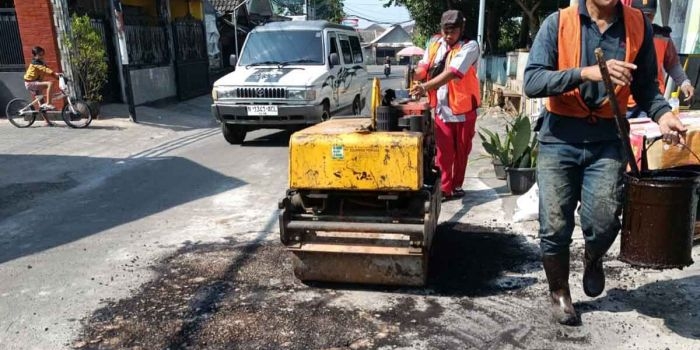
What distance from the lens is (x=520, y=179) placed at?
6.12m

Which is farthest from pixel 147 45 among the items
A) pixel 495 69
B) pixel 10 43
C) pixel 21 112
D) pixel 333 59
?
pixel 495 69

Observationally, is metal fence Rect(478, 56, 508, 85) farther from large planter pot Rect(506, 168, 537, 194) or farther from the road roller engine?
the road roller engine

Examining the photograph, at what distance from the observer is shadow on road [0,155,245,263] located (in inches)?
210

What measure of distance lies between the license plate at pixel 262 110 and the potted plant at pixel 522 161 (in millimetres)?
4292

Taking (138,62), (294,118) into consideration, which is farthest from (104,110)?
(294,118)

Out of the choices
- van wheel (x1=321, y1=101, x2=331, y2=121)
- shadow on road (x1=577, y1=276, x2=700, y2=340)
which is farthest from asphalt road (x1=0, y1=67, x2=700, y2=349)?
van wheel (x1=321, y1=101, x2=331, y2=121)

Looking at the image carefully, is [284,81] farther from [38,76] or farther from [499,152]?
[38,76]

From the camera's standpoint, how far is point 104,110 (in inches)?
529

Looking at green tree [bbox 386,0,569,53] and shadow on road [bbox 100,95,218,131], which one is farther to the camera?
green tree [bbox 386,0,569,53]

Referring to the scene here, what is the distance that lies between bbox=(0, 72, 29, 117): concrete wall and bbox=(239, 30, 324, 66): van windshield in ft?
19.3

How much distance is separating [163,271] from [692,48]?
22.4ft

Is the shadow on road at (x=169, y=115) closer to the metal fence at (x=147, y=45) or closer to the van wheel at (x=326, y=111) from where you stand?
the metal fence at (x=147, y=45)

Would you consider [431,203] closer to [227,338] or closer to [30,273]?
[227,338]

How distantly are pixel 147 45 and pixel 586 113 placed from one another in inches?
585
